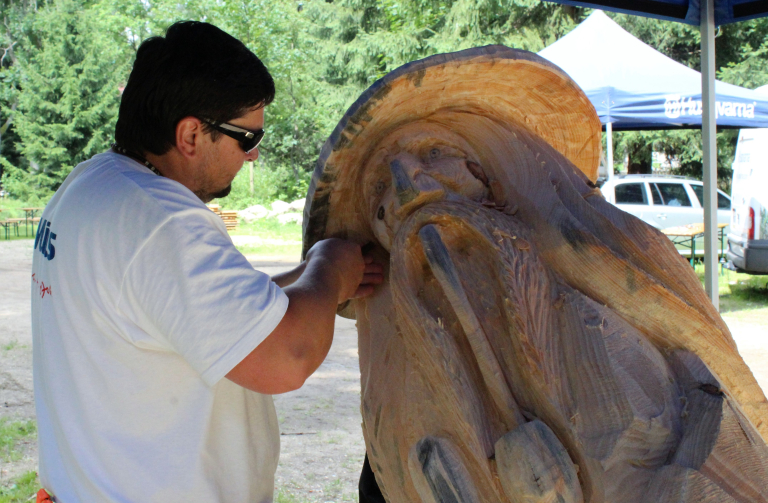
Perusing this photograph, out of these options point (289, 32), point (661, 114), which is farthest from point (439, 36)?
point (661, 114)

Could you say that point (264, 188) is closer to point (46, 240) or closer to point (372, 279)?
point (372, 279)

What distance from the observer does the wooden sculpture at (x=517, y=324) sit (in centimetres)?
114

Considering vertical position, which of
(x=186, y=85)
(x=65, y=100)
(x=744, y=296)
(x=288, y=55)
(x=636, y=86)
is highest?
(x=288, y=55)

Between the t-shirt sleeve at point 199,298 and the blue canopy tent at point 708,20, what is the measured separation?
196 cm

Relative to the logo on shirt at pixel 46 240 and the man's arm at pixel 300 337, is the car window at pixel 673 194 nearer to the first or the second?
the man's arm at pixel 300 337

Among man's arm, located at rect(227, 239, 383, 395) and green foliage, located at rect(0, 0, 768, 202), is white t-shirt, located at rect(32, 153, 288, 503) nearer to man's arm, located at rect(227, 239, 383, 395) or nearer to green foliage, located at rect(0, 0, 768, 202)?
man's arm, located at rect(227, 239, 383, 395)

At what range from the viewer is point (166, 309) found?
1.10 m

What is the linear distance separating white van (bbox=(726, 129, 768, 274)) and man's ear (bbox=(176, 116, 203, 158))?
23.4 ft

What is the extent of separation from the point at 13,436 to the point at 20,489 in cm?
68

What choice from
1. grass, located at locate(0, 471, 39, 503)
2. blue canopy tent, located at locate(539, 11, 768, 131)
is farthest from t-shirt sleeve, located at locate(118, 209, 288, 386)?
blue canopy tent, located at locate(539, 11, 768, 131)

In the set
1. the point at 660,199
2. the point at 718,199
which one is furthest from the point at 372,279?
the point at 718,199

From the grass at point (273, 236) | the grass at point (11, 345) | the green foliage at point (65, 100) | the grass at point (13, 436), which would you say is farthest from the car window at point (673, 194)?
the green foliage at point (65, 100)

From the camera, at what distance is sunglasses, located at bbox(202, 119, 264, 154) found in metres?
1.28

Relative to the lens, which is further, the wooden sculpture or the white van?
the white van
